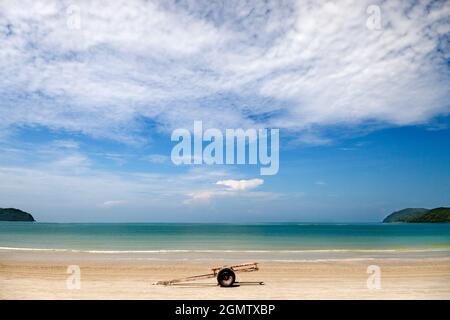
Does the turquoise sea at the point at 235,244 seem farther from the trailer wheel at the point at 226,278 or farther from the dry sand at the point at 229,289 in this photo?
the trailer wheel at the point at 226,278

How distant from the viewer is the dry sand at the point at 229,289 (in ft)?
37.2

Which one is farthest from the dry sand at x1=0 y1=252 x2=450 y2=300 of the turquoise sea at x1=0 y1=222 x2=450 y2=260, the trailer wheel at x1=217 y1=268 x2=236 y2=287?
the turquoise sea at x1=0 y1=222 x2=450 y2=260

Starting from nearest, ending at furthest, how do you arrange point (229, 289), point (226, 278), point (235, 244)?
point (229, 289), point (226, 278), point (235, 244)

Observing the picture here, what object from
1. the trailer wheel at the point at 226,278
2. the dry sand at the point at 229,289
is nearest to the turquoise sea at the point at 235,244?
the dry sand at the point at 229,289

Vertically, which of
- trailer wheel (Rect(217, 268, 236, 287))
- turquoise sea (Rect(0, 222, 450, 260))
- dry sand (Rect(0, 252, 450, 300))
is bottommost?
turquoise sea (Rect(0, 222, 450, 260))

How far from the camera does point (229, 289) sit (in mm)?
11898

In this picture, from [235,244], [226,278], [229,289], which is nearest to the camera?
[229,289]

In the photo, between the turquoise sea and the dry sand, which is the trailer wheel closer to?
the dry sand

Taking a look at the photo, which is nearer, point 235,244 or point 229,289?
point 229,289

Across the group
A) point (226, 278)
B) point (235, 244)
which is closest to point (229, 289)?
point (226, 278)

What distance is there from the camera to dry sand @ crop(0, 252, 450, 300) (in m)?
11.3

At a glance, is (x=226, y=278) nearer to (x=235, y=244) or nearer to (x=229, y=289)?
(x=229, y=289)
